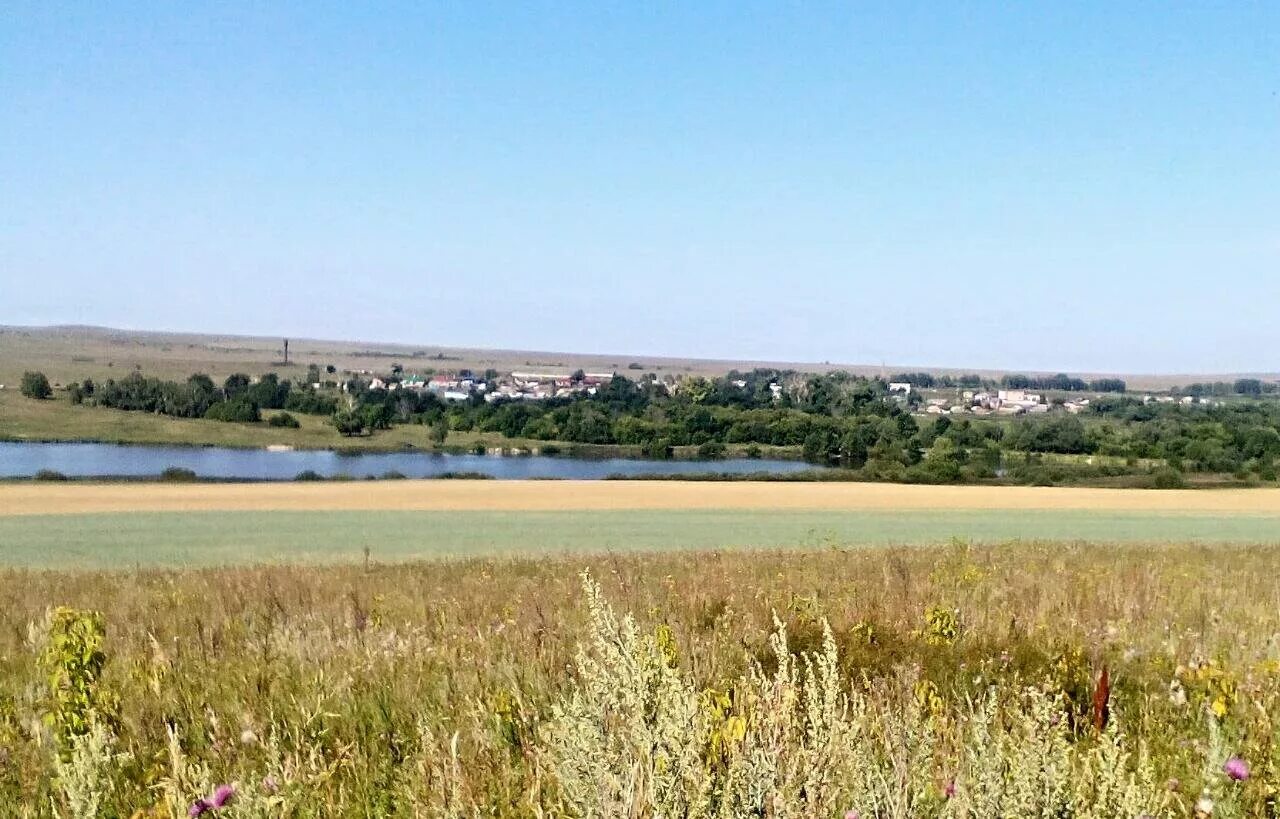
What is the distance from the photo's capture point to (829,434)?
293 ft

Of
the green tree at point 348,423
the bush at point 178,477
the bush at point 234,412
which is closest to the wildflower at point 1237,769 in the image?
the bush at point 178,477

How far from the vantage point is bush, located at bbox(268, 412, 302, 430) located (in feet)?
322

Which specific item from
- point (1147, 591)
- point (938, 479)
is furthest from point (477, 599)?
point (938, 479)

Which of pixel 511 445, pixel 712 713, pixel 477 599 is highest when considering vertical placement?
pixel 712 713

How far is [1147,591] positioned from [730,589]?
12.6 ft

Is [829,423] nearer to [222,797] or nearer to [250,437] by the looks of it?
[250,437]

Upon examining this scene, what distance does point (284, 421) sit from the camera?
325 feet

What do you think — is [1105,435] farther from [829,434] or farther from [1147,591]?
[1147,591]

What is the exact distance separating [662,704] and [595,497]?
47.8m

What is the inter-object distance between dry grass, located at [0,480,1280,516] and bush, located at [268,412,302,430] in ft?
145

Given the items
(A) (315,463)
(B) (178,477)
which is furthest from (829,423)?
(B) (178,477)

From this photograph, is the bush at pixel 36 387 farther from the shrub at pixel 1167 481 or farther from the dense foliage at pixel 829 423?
the shrub at pixel 1167 481

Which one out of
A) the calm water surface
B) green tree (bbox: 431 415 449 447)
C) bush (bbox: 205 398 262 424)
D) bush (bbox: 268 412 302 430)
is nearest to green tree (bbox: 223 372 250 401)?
bush (bbox: 205 398 262 424)

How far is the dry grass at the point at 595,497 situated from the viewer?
4453 cm
